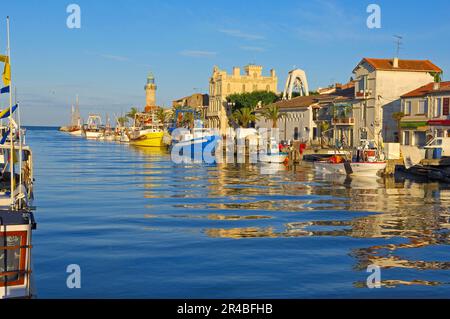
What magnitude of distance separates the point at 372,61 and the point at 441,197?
44.7 meters

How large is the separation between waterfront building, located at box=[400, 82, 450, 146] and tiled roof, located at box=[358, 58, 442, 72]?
5155 mm

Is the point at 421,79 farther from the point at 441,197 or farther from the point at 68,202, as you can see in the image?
the point at 68,202

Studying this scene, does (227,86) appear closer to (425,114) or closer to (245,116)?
(245,116)

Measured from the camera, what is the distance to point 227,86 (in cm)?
15062

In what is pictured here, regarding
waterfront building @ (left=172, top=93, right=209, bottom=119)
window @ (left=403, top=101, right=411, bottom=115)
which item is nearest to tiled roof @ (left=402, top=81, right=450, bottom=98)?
window @ (left=403, top=101, right=411, bottom=115)

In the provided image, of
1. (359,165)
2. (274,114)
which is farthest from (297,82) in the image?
(359,165)

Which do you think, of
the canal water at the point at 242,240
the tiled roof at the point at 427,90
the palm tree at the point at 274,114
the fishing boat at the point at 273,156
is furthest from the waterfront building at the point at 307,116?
the canal water at the point at 242,240

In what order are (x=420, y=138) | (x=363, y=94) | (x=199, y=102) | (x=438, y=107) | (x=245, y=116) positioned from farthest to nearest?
(x=199, y=102)
(x=245, y=116)
(x=363, y=94)
(x=420, y=138)
(x=438, y=107)

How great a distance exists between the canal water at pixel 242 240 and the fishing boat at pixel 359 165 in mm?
7541

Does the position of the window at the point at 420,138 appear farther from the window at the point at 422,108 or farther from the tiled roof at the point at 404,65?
the tiled roof at the point at 404,65

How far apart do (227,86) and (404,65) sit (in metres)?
68.8

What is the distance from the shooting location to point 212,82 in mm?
157250

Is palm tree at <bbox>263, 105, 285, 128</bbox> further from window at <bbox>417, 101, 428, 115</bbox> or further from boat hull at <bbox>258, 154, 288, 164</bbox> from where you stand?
window at <bbox>417, 101, 428, 115</bbox>

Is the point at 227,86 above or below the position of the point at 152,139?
above
